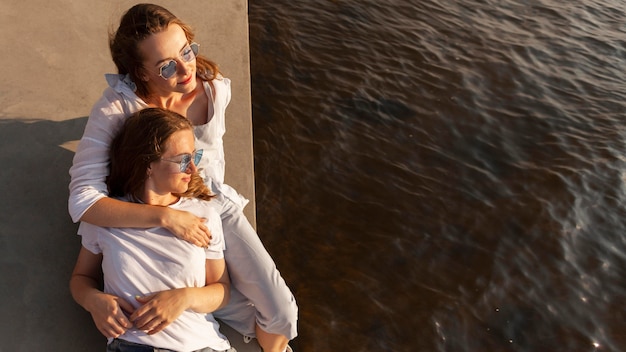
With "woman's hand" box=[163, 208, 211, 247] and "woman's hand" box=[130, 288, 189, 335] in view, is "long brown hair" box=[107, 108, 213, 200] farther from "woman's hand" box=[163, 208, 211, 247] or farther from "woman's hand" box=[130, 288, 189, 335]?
"woman's hand" box=[130, 288, 189, 335]

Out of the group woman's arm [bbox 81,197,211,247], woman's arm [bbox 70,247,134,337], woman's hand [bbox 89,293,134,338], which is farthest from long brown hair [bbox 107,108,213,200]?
woman's hand [bbox 89,293,134,338]

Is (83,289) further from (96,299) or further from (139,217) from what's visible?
(139,217)

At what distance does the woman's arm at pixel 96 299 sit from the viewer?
2.53m

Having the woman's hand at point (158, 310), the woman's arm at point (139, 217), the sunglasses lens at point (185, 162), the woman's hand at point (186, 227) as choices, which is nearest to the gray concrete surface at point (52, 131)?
the woman's hand at point (158, 310)

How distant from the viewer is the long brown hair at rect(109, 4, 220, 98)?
2869 mm

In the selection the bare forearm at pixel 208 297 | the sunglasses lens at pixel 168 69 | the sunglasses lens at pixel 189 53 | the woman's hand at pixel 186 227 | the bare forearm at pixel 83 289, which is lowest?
the bare forearm at pixel 208 297

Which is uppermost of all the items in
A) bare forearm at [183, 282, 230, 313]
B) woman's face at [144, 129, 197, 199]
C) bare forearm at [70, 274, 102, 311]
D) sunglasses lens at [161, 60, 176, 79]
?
sunglasses lens at [161, 60, 176, 79]

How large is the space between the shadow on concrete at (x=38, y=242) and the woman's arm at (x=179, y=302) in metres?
0.40

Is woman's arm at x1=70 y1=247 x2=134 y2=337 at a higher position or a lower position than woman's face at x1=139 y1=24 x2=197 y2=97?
lower

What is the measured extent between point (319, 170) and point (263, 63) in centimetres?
154

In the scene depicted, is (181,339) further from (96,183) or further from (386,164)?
(386,164)

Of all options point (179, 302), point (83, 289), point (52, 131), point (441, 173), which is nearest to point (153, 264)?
point (179, 302)

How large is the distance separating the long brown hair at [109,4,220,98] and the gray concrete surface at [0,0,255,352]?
803mm

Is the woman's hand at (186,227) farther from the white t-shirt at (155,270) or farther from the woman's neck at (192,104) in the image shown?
the woman's neck at (192,104)
